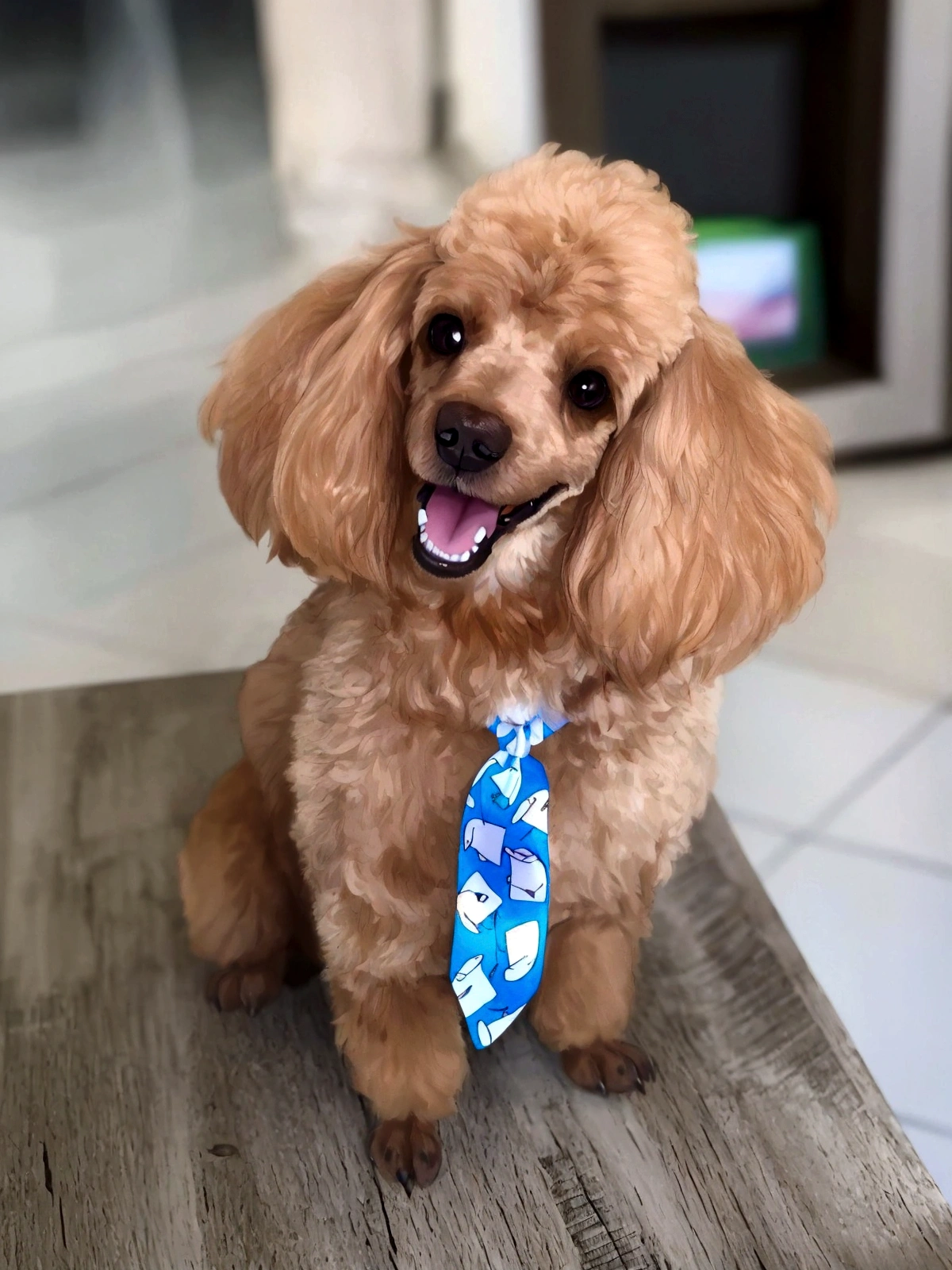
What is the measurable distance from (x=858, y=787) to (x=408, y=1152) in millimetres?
750

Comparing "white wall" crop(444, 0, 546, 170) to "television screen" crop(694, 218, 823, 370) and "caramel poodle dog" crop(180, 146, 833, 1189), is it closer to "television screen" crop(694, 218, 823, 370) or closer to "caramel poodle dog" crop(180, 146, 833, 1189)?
"television screen" crop(694, 218, 823, 370)

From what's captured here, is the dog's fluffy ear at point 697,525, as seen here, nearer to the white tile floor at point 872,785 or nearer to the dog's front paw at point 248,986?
the dog's front paw at point 248,986

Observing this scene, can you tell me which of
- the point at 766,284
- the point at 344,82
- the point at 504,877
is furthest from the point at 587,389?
the point at 766,284

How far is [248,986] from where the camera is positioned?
96 centimetres

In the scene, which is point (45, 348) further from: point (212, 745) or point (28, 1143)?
point (28, 1143)

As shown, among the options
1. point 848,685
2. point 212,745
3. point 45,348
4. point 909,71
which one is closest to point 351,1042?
point 212,745

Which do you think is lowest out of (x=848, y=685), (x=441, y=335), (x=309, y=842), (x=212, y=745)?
(x=848, y=685)

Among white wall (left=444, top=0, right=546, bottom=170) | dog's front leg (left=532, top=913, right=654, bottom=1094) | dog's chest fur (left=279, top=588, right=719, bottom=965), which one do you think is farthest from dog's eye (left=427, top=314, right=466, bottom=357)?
white wall (left=444, top=0, right=546, bottom=170)

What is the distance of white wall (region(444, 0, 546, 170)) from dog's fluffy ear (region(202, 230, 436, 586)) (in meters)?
0.88

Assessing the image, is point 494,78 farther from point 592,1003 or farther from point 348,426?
point 592,1003

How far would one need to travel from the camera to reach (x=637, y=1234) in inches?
33.1

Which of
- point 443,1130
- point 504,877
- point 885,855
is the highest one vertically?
point 504,877

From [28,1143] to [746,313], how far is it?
55.3 inches

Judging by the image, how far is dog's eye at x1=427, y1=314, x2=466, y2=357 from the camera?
69 centimetres
